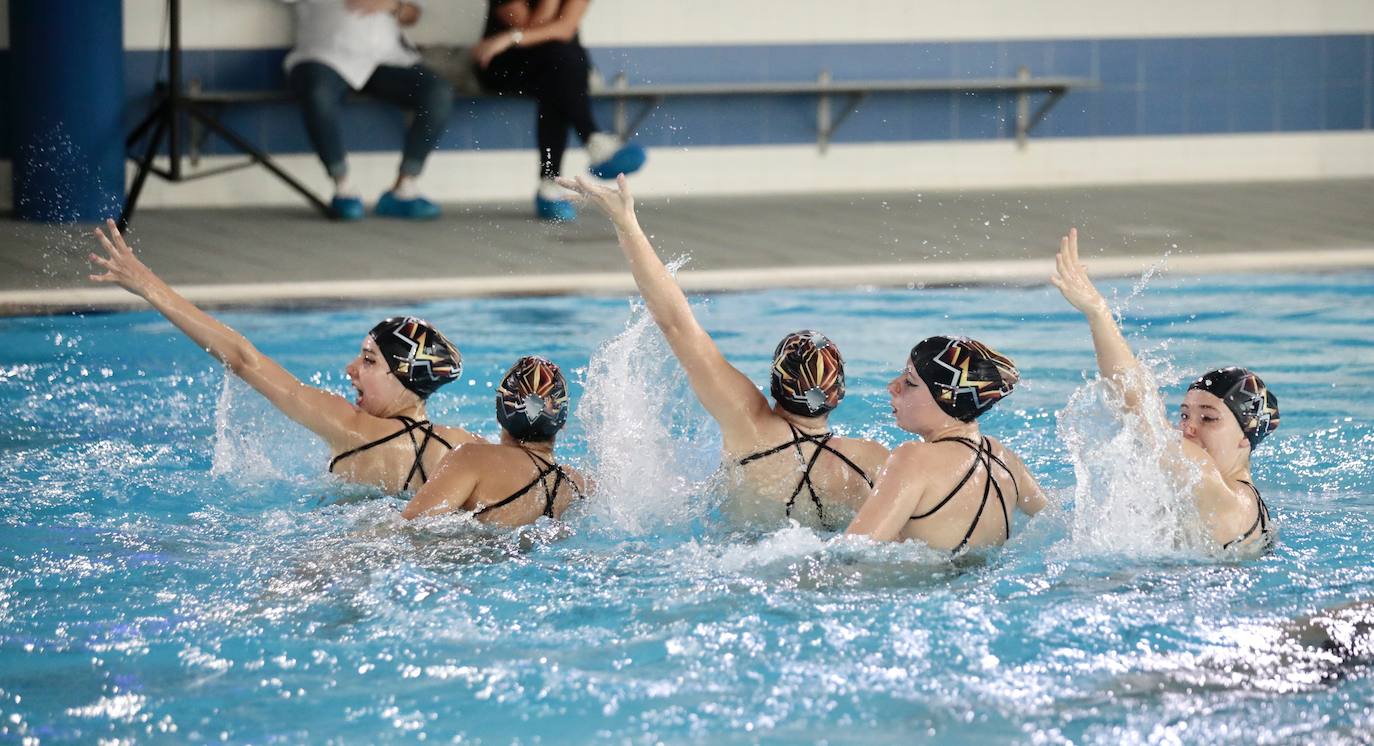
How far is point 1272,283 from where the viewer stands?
32.2 ft

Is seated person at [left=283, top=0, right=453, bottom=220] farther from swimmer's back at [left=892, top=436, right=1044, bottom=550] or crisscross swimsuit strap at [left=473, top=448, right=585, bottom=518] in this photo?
swimmer's back at [left=892, top=436, right=1044, bottom=550]

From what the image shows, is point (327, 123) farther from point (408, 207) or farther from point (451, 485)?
point (451, 485)

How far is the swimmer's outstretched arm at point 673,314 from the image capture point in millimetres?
4555

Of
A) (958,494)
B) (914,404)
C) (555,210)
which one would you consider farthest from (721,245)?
(958,494)

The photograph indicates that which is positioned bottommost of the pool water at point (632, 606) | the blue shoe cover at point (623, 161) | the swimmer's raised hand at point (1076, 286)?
the pool water at point (632, 606)

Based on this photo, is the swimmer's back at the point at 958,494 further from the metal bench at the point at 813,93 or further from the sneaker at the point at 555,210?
the metal bench at the point at 813,93

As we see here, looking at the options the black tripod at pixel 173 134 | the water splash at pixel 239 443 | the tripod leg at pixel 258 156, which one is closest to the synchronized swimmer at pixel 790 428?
the water splash at pixel 239 443

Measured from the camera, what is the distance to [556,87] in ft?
38.7

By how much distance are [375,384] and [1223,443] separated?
2.63 m

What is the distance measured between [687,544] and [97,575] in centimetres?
176

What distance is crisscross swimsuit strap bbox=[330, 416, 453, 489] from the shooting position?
532 cm

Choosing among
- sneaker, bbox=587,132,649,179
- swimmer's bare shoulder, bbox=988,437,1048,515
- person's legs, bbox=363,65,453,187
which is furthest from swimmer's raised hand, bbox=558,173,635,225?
person's legs, bbox=363,65,453,187

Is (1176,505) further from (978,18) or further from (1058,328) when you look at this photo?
(978,18)

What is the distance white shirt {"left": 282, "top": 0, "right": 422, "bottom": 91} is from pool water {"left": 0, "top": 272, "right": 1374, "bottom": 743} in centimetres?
540
